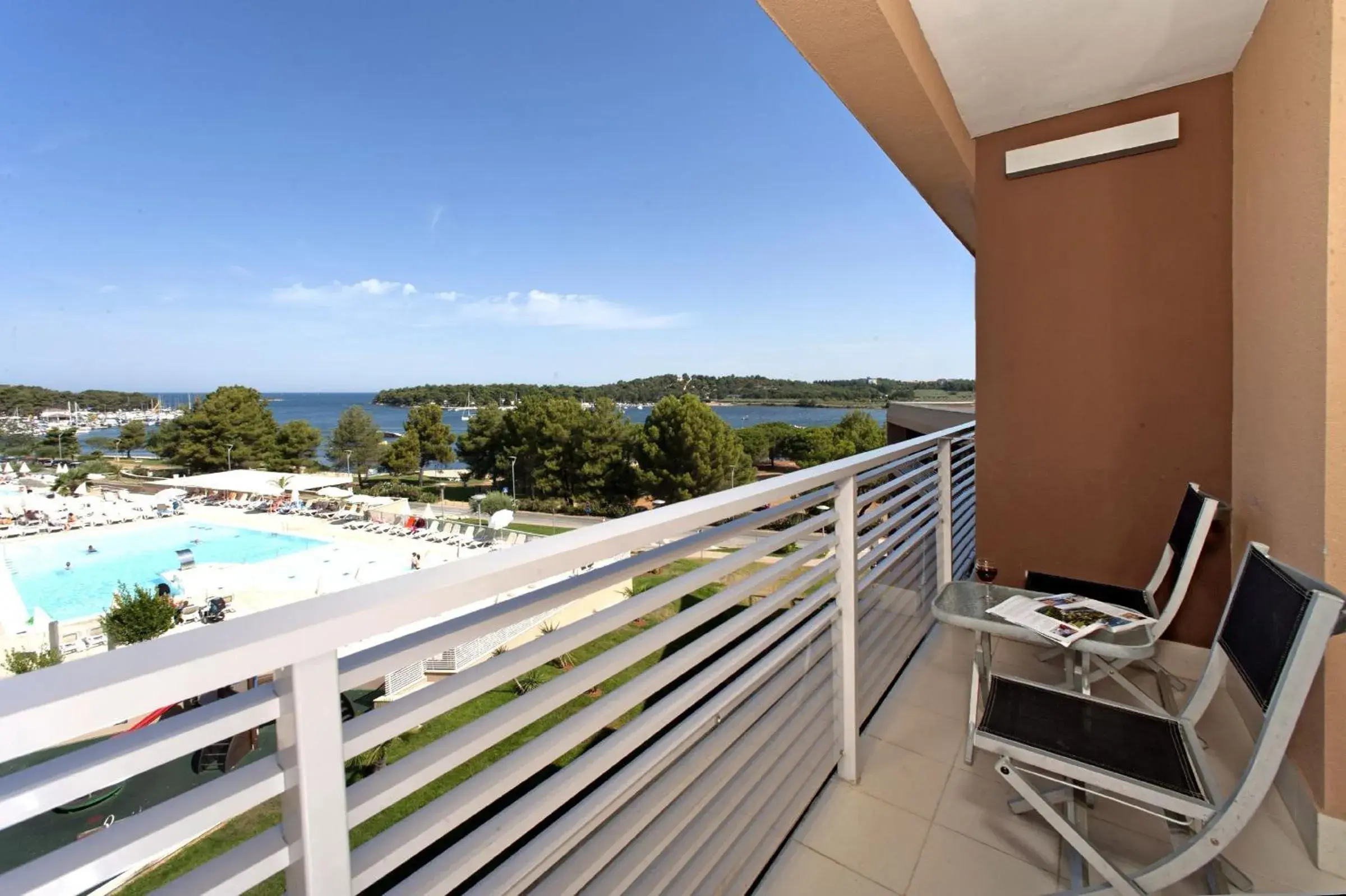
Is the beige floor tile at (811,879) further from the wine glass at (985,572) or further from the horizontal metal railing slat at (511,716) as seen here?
the wine glass at (985,572)

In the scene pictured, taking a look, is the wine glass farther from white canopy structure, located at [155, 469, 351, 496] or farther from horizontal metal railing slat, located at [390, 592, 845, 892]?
white canopy structure, located at [155, 469, 351, 496]

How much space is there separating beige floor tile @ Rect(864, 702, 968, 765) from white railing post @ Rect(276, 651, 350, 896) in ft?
6.00

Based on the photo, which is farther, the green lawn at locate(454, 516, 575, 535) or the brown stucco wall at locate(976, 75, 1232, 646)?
the green lawn at locate(454, 516, 575, 535)

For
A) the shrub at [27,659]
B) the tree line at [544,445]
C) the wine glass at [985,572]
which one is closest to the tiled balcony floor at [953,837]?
the wine glass at [985,572]

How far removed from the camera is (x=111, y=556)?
1820 cm

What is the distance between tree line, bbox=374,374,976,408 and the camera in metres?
13.2

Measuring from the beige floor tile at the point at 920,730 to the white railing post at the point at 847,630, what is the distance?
26cm

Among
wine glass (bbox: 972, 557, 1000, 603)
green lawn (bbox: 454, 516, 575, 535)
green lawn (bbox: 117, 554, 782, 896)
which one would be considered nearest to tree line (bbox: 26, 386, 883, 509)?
green lawn (bbox: 454, 516, 575, 535)

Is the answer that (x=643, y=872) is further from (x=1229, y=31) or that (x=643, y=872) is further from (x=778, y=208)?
(x=778, y=208)

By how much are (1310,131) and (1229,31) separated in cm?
91

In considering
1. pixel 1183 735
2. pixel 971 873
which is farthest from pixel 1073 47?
pixel 971 873

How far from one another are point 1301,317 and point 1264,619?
0.98 metres

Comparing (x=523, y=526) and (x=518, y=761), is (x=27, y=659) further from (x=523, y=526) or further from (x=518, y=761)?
(x=523, y=526)

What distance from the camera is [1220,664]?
1.52m
